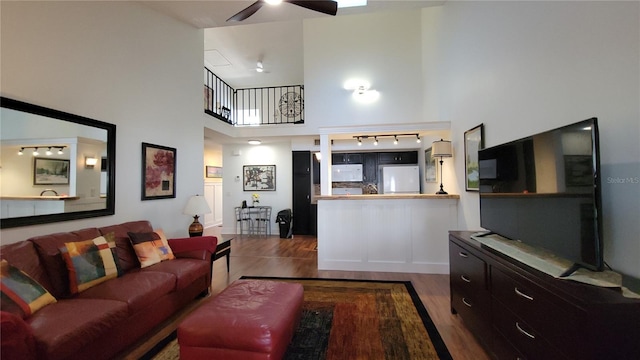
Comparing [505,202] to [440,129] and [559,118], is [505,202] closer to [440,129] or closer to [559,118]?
[559,118]

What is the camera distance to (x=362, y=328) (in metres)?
2.25

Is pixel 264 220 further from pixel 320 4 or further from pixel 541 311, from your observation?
pixel 541 311

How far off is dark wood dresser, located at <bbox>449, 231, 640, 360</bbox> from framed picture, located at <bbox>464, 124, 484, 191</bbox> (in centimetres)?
111

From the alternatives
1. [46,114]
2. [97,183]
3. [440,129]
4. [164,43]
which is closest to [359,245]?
[440,129]

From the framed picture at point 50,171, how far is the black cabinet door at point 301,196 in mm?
4724

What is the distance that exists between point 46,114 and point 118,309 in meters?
1.77

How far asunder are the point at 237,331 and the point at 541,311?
167 cm

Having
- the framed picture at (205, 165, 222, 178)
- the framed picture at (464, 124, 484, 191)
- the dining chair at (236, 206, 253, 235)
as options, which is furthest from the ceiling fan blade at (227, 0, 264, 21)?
the framed picture at (205, 165, 222, 178)

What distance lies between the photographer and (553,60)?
1.73m

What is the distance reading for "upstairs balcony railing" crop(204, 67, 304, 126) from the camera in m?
6.21

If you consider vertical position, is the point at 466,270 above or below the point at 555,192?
below

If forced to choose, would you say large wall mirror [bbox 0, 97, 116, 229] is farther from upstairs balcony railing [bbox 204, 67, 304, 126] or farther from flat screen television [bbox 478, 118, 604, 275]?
flat screen television [bbox 478, 118, 604, 275]

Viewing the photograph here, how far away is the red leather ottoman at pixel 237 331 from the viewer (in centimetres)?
157

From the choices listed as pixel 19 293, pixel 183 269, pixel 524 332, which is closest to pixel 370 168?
pixel 183 269
